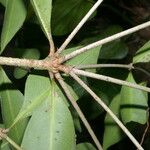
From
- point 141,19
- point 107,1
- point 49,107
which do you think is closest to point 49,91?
point 49,107

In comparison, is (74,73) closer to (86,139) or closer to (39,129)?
(39,129)

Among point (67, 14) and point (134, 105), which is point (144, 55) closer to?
point (134, 105)

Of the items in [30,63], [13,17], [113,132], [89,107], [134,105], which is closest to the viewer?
[30,63]

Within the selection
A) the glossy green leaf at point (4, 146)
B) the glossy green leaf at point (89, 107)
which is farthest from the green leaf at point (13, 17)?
the glossy green leaf at point (89, 107)

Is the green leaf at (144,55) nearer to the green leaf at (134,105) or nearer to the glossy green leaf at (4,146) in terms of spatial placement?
the green leaf at (134,105)

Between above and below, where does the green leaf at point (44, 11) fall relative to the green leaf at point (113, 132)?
above

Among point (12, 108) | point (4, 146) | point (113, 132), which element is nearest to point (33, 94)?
point (12, 108)

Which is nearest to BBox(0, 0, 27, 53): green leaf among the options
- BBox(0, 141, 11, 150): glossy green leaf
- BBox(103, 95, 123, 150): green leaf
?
BBox(0, 141, 11, 150): glossy green leaf
